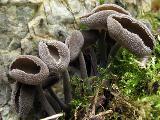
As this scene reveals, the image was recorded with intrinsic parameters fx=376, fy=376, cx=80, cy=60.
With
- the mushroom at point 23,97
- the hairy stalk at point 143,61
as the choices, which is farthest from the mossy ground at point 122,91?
the mushroom at point 23,97

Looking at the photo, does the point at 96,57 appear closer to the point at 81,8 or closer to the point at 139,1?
the point at 81,8

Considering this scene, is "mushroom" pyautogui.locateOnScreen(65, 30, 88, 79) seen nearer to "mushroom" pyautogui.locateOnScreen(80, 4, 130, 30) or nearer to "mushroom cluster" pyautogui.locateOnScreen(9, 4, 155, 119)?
"mushroom cluster" pyautogui.locateOnScreen(9, 4, 155, 119)

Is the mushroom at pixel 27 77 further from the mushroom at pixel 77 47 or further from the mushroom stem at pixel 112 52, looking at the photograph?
the mushroom stem at pixel 112 52

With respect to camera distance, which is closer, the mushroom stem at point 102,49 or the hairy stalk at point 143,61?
the hairy stalk at point 143,61

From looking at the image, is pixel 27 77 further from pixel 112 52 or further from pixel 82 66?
pixel 112 52

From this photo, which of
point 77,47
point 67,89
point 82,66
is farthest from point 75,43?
point 67,89

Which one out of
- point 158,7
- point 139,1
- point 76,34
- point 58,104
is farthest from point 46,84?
point 158,7

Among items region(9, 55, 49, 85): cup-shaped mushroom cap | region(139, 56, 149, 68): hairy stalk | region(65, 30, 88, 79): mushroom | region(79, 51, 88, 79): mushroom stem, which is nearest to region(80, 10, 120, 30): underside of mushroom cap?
region(65, 30, 88, 79): mushroom
